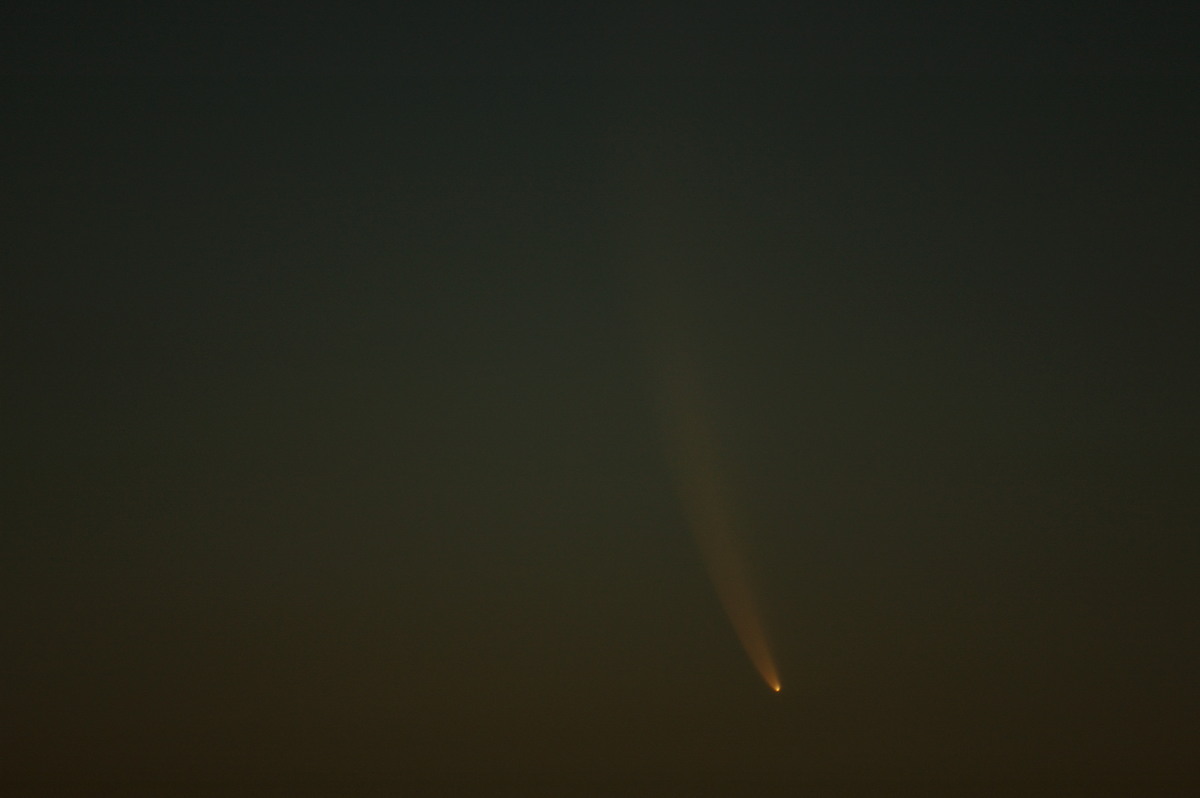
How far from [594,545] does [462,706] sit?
0.55 metres

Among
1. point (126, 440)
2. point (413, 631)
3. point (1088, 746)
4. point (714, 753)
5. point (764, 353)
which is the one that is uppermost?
point (126, 440)

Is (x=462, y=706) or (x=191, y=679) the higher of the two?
(x=191, y=679)

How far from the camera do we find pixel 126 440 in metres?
2.55

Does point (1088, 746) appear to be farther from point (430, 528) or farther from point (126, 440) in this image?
point (126, 440)

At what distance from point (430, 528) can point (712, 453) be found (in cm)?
78

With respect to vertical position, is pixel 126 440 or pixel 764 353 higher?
pixel 126 440

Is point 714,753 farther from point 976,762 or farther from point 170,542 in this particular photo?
point 170,542

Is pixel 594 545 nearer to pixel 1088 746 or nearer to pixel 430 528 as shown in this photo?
pixel 430 528

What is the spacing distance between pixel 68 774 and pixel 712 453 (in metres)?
1.89

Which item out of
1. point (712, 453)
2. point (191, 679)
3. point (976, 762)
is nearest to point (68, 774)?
point (191, 679)

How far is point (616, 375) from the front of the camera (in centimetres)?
259

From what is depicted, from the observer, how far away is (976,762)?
8.09 ft

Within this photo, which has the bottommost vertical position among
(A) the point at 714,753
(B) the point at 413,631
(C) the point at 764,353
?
(A) the point at 714,753

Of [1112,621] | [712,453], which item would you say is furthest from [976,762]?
[712,453]
